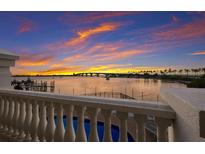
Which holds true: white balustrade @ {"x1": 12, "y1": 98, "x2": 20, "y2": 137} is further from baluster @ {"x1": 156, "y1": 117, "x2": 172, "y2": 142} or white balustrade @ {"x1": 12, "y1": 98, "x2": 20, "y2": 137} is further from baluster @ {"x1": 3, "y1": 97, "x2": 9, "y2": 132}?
baluster @ {"x1": 156, "y1": 117, "x2": 172, "y2": 142}

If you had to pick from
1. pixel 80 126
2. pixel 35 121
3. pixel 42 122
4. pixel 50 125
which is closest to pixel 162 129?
pixel 80 126

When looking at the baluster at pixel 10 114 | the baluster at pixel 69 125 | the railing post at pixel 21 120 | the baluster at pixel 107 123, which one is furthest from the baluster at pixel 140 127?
the baluster at pixel 10 114

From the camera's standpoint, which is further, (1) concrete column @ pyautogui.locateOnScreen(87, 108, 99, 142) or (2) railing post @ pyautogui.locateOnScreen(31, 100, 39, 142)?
(2) railing post @ pyautogui.locateOnScreen(31, 100, 39, 142)

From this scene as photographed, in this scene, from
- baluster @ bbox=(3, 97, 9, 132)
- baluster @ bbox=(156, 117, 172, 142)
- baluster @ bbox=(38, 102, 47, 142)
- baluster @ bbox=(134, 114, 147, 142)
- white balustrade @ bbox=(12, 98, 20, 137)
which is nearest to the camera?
baluster @ bbox=(156, 117, 172, 142)

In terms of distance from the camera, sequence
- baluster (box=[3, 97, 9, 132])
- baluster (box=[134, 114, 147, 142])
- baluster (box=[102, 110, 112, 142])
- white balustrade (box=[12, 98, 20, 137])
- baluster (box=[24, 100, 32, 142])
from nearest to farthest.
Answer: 1. baluster (box=[134, 114, 147, 142])
2. baluster (box=[102, 110, 112, 142])
3. baluster (box=[24, 100, 32, 142])
4. white balustrade (box=[12, 98, 20, 137])
5. baluster (box=[3, 97, 9, 132])

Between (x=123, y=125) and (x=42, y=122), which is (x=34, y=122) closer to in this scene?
(x=42, y=122)

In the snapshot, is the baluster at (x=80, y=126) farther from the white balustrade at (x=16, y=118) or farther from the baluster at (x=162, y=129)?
the white balustrade at (x=16, y=118)

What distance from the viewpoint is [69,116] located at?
150cm

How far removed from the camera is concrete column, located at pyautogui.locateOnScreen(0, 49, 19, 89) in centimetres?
233

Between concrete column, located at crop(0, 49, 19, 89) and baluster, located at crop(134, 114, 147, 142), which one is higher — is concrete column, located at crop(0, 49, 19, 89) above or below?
above

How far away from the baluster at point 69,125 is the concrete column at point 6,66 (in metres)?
1.25

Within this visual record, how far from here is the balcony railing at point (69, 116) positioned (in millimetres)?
1109

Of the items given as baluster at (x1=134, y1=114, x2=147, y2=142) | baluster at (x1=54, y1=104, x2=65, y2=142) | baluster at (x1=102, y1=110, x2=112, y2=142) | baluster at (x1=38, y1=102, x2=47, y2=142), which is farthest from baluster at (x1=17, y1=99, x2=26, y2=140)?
baluster at (x1=134, y1=114, x2=147, y2=142)

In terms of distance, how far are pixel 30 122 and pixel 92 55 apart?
15.2ft
